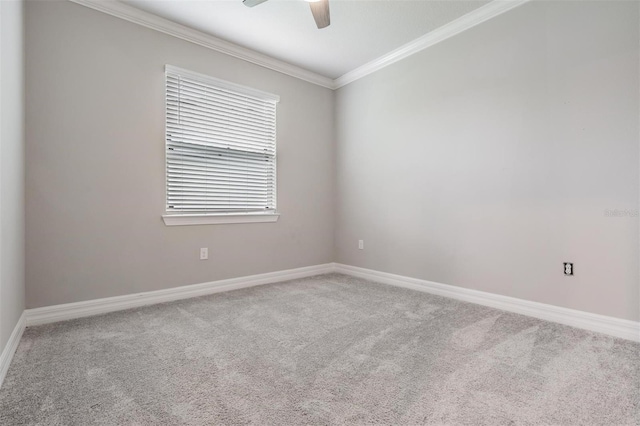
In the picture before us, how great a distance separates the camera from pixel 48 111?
2.33 metres

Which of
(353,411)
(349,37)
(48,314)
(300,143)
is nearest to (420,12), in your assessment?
(349,37)

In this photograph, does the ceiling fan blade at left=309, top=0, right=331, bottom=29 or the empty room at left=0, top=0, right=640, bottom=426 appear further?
the ceiling fan blade at left=309, top=0, right=331, bottom=29

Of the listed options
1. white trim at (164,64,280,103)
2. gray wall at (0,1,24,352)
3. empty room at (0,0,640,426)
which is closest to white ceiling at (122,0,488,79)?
empty room at (0,0,640,426)

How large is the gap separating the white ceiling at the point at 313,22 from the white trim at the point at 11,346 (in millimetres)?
2618

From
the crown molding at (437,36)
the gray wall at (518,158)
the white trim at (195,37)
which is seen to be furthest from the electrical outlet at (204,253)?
the crown molding at (437,36)

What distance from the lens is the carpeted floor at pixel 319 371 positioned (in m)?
1.27

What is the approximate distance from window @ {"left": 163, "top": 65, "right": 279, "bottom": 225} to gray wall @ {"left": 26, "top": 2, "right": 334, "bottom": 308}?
0.11m

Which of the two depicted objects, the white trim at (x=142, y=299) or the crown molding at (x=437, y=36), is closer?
the white trim at (x=142, y=299)

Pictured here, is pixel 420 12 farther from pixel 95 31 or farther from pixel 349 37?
pixel 95 31

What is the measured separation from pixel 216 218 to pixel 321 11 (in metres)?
2.11

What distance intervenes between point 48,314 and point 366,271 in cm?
303

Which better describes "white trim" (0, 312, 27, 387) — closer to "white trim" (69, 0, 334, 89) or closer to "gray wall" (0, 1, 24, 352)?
"gray wall" (0, 1, 24, 352)

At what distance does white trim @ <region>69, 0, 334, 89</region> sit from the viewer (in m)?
2.56

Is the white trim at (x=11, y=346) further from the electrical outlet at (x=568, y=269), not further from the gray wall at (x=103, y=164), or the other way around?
the electrical outlet at (x=568, y=269)
